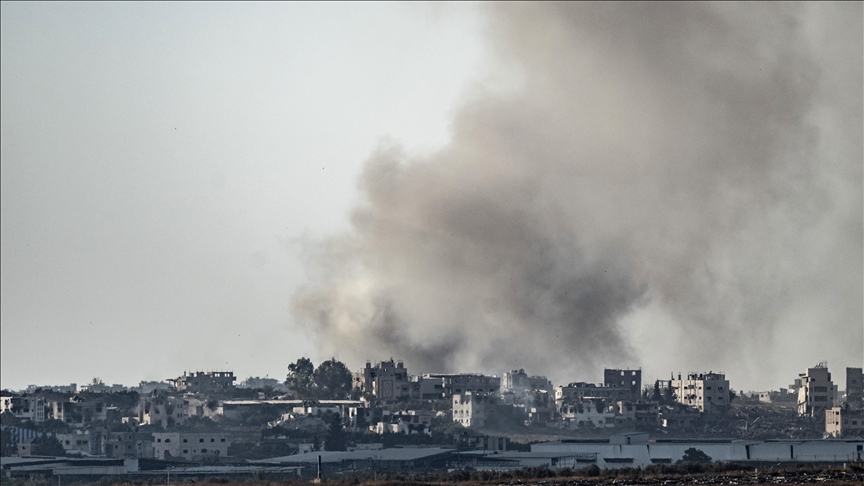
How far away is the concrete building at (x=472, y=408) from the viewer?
124m

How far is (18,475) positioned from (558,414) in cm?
5888

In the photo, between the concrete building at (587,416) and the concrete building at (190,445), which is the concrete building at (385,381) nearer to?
the concrete building at (587,416)

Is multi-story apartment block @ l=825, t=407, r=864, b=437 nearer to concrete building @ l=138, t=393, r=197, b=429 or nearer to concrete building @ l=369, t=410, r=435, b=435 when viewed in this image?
concrete building @ l=369, t=410, r=435, b=435

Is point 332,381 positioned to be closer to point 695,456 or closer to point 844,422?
point 844,422

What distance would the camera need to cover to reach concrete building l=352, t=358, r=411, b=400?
133 meters

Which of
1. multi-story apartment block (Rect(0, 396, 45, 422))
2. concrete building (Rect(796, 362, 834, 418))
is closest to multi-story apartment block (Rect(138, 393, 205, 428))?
multi-story apartment block (Rect(0, 396, 45, 422))

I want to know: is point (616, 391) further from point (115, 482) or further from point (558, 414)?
point (115, 482)

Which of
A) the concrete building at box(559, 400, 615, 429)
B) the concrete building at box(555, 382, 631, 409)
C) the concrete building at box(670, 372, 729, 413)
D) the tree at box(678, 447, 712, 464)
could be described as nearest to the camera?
the tree at box(678, 447, 712, 464)

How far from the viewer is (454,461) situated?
8581cm

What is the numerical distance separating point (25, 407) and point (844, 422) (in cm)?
6898

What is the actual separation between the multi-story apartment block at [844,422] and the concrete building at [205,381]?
62.2m

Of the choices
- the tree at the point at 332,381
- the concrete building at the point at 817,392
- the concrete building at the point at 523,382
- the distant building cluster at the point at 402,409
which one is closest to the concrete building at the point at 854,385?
the distant building cluster at the point at 402,409

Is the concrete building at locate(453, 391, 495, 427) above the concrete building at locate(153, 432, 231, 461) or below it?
above

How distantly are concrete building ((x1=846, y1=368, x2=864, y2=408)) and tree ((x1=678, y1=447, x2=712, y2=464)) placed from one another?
158 ft
